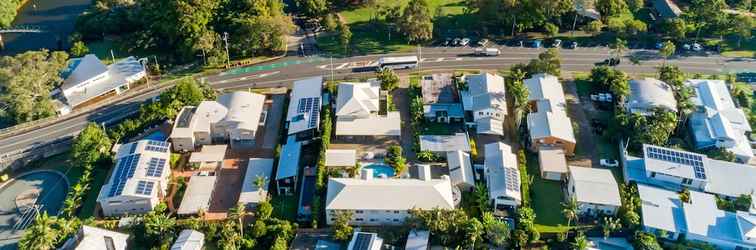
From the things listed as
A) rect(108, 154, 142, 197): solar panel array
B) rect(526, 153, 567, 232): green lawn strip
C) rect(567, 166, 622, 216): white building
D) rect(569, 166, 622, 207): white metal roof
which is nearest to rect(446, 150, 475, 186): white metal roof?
rect(526, 153, 567, 232): green lawn strip

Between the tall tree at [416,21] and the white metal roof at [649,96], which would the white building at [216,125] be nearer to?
the tall tree at [416,21]

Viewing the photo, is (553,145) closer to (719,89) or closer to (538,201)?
(538,201)

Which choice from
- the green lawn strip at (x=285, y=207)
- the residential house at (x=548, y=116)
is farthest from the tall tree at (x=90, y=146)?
the residential house at (x=548, y=116)

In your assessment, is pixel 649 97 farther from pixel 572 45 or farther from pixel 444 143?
pixel 444 143

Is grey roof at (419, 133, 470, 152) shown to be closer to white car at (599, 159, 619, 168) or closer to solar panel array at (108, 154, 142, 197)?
white car at (599, 159, 619, 168)

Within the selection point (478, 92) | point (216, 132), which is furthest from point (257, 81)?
point (478, 92)

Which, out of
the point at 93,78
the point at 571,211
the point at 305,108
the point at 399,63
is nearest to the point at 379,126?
the point at 305,108
